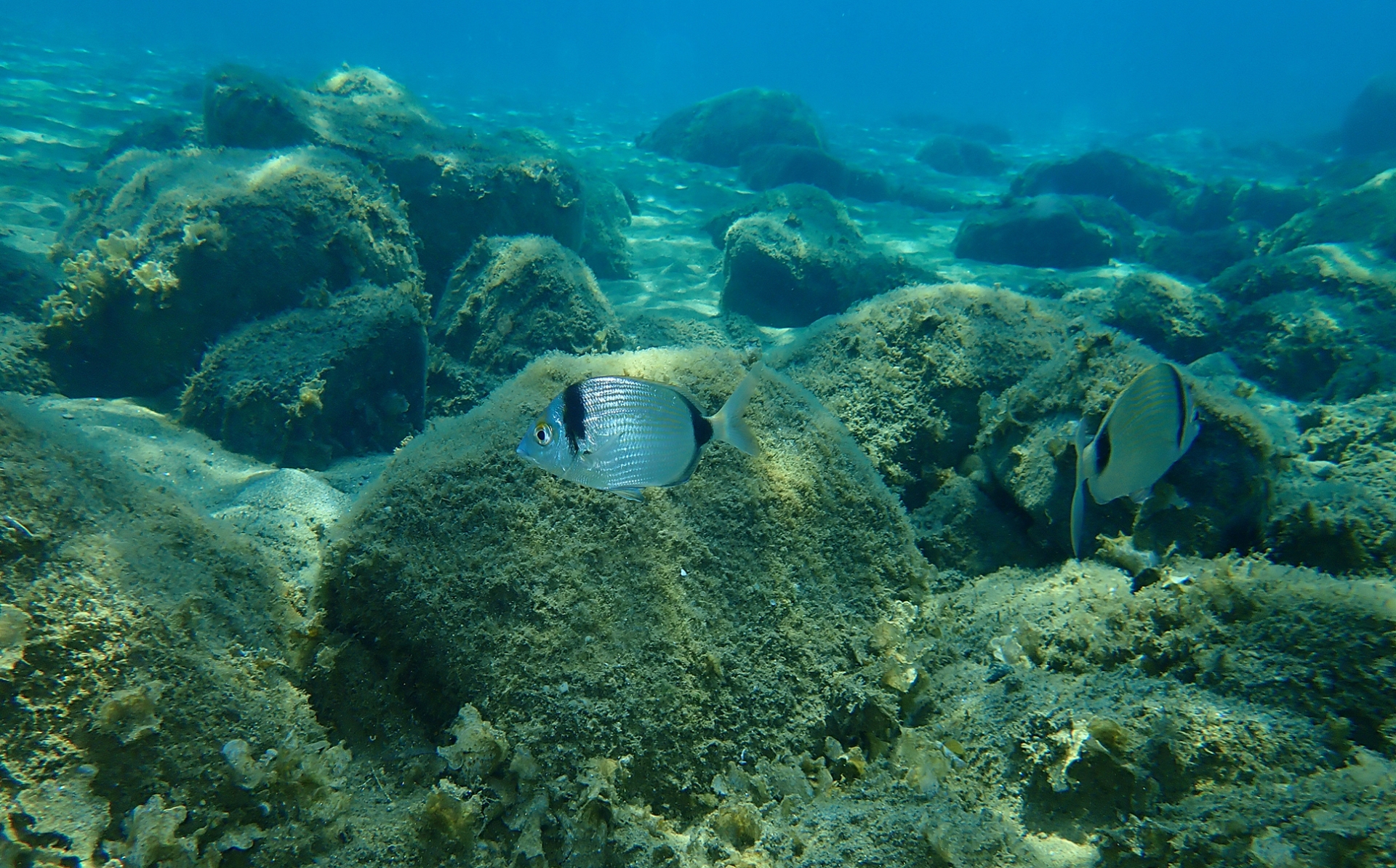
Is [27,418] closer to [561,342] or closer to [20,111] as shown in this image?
[561,342]

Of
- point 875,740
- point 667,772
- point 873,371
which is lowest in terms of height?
point 667,772

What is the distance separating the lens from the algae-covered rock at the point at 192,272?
5.34 meters

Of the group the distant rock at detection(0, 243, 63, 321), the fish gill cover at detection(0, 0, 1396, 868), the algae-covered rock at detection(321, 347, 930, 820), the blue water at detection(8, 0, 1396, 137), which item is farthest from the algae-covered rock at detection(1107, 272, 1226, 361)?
the blue water at detection(8, 0, 1396, 137)

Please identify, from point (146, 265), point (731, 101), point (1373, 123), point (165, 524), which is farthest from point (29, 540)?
point (1373, 123)

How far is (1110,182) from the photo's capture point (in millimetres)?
18094

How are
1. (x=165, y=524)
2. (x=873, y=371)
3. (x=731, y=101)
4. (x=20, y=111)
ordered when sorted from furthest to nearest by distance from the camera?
(x=731, y=101) → (x=20, y=111) → (x=873, y=371) → (x=165, y=524)

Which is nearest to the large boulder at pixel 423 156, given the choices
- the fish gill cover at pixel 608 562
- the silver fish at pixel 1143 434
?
the fish gill cover at pixel 608 562

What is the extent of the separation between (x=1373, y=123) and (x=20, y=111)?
48.6 metres

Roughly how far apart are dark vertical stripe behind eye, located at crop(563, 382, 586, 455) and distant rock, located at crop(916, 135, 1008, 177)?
24.6 metres

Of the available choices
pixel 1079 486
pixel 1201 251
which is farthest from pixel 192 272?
pixel 1201 251

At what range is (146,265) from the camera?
17.3 feet

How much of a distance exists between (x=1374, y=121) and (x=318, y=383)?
42.6 metres

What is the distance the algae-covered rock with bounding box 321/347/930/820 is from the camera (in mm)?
2145

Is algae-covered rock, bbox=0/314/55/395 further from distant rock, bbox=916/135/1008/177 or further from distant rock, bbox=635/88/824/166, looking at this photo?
distant rock, bbox=916/135/1008/177
